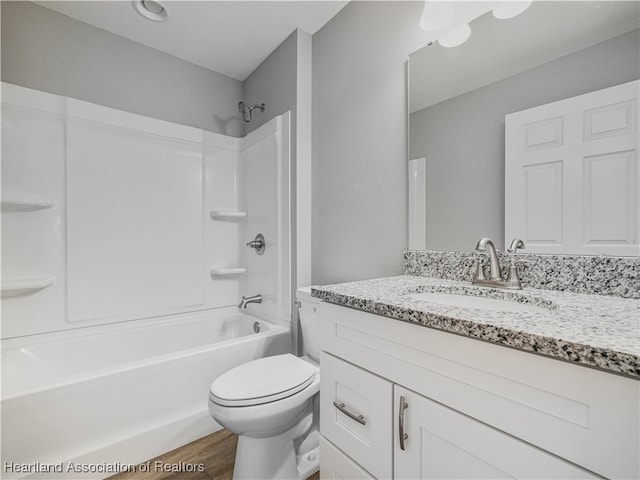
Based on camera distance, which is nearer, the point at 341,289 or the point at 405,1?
the point at 341,289

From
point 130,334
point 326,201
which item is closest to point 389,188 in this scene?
point 326,201

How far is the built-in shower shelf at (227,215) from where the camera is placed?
2281 mm

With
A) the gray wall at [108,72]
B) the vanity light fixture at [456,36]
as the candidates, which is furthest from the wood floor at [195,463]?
the gray wall at [108,72]

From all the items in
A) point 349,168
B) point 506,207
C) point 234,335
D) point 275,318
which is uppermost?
point 349,168

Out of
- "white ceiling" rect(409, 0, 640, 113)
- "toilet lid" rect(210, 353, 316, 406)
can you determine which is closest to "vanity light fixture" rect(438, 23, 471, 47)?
"white ceiling" rect(409, 0, 640, 113)

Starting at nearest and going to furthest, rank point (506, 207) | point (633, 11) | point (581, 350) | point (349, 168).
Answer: point (581, 350), point (633, 11), point (506, 207), point (349, 168)

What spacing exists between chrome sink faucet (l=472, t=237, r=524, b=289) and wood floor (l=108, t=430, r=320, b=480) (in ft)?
3.81

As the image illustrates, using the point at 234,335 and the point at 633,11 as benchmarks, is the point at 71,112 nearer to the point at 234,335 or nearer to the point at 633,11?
the point at 234,335

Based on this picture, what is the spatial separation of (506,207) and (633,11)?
0.62 metres

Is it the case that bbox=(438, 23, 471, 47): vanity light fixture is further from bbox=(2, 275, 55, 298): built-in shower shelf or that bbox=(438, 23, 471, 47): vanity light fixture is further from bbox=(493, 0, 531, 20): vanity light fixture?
bbox=(2, 275, 55, 298): built-in shower shelf

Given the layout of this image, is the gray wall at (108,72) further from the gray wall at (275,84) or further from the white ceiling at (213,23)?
the gray wall at (275,84)

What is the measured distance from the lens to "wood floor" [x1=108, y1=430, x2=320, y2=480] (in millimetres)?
1345

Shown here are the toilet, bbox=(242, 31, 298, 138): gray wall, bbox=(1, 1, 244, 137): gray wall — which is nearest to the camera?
the toilet

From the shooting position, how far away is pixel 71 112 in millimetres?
1777
